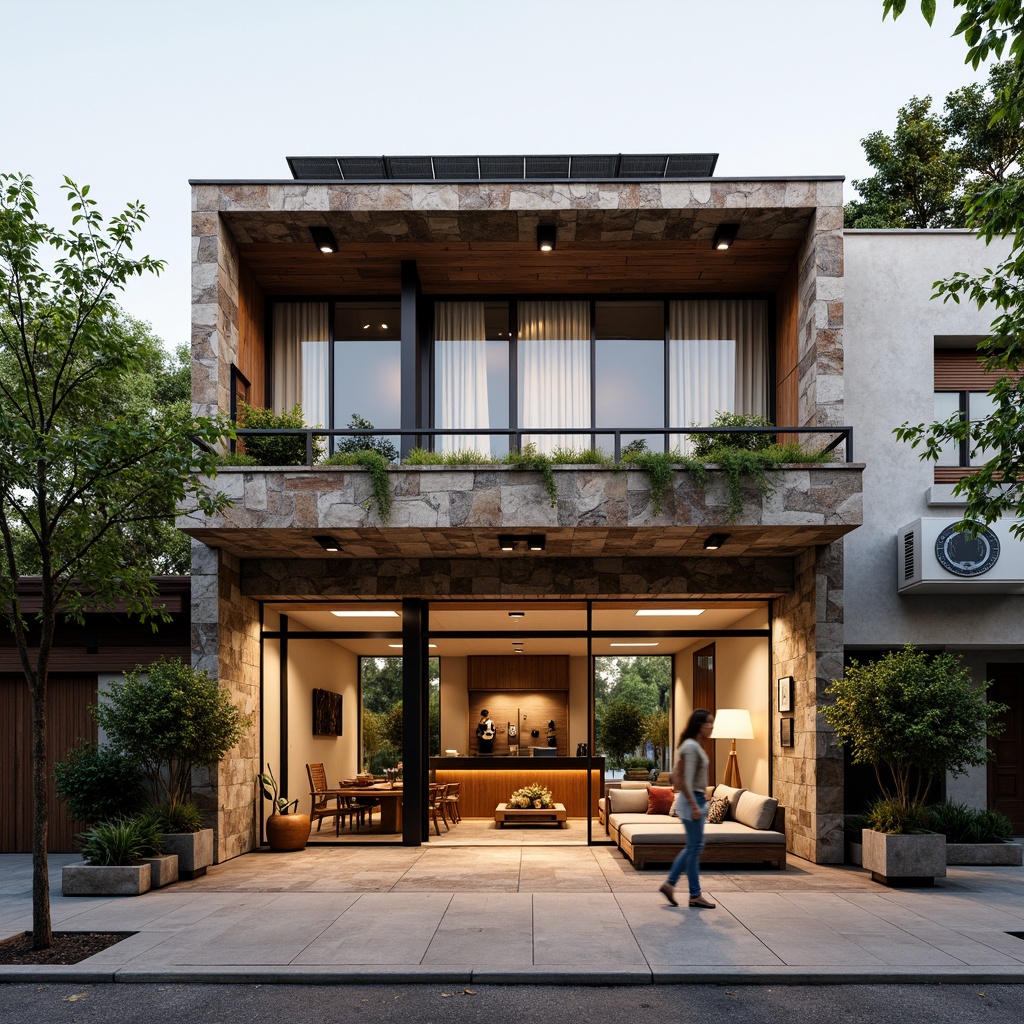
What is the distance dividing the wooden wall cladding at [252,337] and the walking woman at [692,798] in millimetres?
7746

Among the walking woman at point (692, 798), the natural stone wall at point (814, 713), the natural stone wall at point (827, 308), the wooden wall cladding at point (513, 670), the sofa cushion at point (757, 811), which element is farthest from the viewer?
the wooden wall cladding at point (513, 670)

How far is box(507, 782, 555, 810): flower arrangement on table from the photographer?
15023 mm

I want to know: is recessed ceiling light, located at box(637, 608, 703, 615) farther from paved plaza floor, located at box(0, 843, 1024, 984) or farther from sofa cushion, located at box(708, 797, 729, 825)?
paved plaza floor, located at box(0, 843, 1024, 984)

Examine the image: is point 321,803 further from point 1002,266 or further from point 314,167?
point 1002,266

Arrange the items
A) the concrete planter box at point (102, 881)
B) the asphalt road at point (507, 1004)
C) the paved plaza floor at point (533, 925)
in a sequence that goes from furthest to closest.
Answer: the concrete planter box at point (102, 881), the paved plaza floor at point (533, 925), the asphalt road at point (507, 1004)

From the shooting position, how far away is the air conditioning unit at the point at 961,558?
39.9 feet

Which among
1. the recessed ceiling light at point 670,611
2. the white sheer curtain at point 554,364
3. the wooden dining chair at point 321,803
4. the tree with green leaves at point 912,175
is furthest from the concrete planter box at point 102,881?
the tree with green leaves at point 912,175

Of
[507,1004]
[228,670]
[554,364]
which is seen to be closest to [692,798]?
[507,1004]

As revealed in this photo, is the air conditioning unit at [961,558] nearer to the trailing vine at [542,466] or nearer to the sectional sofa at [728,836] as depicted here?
the sectional sofa at [728,836]

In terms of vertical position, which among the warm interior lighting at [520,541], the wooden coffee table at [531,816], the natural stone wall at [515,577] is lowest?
the wooden coffee table at [531,816]

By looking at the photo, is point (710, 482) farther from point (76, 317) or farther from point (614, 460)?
point (76, 317)

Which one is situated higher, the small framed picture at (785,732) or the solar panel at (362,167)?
the solar panel at (362,167)

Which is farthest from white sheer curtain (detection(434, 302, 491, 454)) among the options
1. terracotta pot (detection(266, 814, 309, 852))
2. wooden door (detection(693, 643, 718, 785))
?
terracotta pot (detection(266, 814, 309, 852))

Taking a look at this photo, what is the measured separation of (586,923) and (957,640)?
6.95 metres
